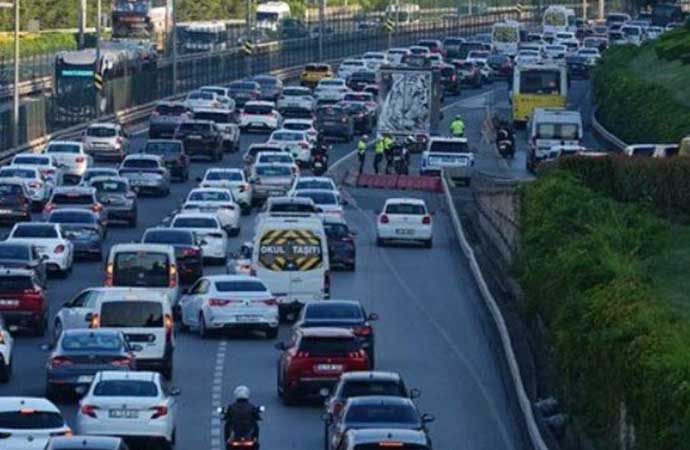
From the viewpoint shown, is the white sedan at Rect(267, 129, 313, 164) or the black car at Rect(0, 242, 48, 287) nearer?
the black car at Rect(0, 242, 48, 287)

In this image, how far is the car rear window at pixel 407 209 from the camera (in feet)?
225

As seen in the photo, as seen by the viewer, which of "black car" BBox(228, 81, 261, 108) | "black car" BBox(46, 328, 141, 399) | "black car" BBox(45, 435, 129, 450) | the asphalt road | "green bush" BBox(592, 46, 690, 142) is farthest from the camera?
"black car" BBox(228, 81, 261, 108)

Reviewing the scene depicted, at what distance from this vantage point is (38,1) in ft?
645

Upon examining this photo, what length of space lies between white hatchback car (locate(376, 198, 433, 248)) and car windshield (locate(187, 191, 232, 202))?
4010 mm

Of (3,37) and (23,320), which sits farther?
(3,37)

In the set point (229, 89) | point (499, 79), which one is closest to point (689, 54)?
point (229, 89)

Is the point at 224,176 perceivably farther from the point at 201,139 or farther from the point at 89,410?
the point at 89,410

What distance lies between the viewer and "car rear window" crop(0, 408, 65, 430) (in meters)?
32.6

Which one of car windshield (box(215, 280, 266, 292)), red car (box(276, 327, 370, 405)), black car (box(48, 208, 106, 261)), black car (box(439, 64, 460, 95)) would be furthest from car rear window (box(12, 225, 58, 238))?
black car (box(439, 64, 460, 95))

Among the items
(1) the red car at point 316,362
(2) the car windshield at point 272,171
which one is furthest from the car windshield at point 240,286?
(2) the car windshield at point 272,171

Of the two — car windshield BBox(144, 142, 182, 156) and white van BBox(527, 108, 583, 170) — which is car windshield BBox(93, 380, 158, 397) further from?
white van BBox(527, 108, 583, 170)

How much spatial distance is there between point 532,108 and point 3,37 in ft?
199

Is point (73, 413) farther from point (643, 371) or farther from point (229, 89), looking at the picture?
point (229, 89)

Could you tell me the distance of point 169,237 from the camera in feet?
190
